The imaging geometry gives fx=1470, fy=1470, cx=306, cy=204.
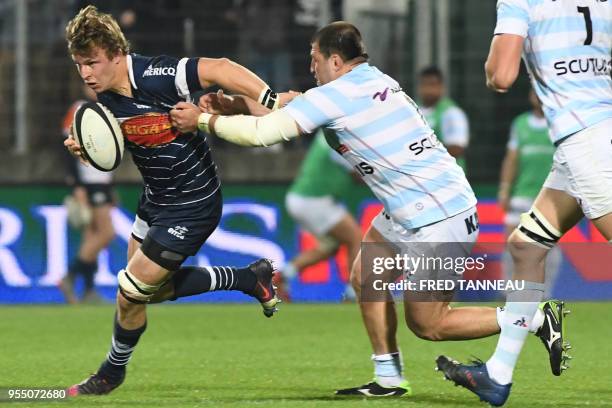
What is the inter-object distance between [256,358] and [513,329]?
309 centimetres

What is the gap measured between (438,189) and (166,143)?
137cm

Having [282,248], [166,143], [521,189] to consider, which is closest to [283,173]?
[282,248]

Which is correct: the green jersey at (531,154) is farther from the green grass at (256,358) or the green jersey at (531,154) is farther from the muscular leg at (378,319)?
the muscular leg at (378,319)

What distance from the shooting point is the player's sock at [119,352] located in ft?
24.2

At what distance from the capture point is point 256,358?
30.8 ft

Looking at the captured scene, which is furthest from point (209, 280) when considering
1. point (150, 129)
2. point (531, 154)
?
point (531, 154)

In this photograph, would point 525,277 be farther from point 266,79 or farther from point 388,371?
point 266,79

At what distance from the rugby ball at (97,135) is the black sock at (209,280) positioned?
0.85 metres

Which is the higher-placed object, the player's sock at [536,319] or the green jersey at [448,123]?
the player's sock at [536,319]

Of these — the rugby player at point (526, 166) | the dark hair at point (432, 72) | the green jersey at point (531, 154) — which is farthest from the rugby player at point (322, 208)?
the green jersey at point (531, 154)

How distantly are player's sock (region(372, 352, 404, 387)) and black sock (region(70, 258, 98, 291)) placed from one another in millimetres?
7301

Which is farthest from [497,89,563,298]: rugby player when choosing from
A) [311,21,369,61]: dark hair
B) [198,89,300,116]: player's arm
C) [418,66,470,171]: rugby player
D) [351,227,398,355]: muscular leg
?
[311,21,369,61]: dark hair

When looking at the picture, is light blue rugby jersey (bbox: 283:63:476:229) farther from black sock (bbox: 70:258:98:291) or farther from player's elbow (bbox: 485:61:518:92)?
black sock (bbox: 70:258:98:291)

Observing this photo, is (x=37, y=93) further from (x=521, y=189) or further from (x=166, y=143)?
(x=166, y=143)
